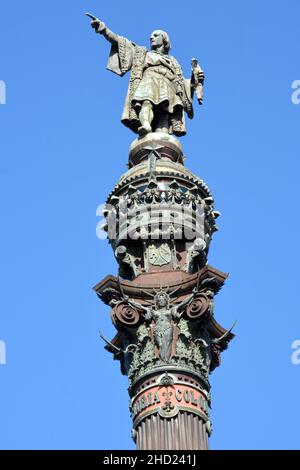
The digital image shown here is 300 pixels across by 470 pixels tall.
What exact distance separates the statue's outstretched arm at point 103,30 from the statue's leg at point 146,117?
2.50 m

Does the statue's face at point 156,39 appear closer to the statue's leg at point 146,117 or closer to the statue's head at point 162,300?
the statue's leg at point 146,117

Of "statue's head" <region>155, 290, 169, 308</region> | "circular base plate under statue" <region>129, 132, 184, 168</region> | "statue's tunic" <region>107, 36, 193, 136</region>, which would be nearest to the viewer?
"statue's head" <region>155, 290, 169, 308</region>

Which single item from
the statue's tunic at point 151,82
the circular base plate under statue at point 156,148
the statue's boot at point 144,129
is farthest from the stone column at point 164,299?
the statue's tunic at point 151,82

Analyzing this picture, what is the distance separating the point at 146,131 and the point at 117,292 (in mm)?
6842

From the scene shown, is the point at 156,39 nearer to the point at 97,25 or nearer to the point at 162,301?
the point at 97,25

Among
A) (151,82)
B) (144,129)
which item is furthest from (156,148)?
(151,82)

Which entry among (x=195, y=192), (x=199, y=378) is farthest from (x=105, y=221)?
(x=199, y=378)

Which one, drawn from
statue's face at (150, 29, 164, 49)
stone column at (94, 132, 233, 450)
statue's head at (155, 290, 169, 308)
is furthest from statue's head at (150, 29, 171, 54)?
statue's head at (155, 290, 169, 308)

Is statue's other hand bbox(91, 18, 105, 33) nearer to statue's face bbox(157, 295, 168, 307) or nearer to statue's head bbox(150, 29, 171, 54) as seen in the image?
statue's head bbox(150, 29, 171, 54)

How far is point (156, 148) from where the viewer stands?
4306cm

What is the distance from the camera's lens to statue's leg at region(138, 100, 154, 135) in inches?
1722

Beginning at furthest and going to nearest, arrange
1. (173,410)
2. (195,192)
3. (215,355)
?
(195,192) < (215,355) < (173,410)
